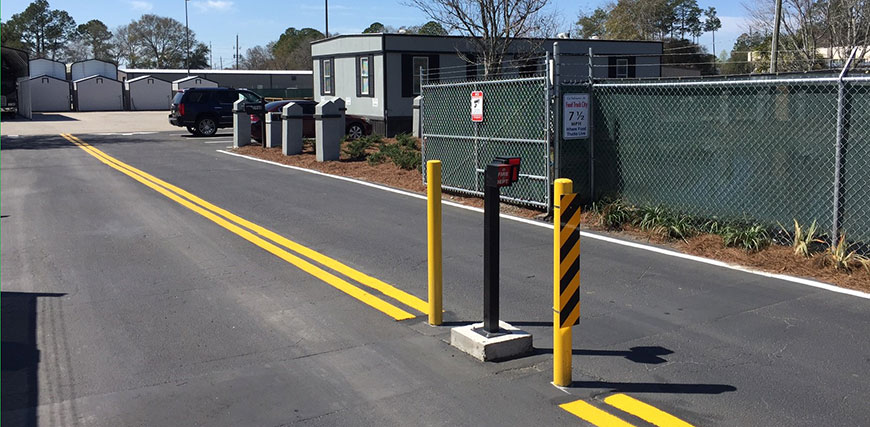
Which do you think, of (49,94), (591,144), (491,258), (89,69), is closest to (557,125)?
(591,144)

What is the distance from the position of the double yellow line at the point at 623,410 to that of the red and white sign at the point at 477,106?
7.55 metres

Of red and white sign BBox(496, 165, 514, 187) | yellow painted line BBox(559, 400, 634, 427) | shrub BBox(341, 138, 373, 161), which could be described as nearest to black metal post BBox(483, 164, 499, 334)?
red and white sign BBox(496, 165, 514, 187)

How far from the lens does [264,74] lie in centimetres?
7069

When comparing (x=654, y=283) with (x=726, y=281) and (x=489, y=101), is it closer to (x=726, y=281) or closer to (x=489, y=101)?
(x=726, y=281)

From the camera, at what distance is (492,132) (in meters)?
11.6

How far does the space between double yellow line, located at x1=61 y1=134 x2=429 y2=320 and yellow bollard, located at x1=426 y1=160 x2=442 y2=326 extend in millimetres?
351

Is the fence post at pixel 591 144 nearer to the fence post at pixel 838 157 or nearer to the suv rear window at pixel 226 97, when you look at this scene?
the fence post at pixel 838 157

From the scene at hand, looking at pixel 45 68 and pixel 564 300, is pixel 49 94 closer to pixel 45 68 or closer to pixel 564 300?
pixel 45 68

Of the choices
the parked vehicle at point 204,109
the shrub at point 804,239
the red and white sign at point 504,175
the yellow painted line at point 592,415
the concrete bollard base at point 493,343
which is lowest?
the yellow painted line at point 592,415

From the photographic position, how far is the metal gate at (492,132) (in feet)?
34.9

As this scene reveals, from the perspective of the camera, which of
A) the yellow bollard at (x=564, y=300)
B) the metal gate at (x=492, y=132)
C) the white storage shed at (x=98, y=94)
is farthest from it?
the white storage shed at (x=98, y=94)

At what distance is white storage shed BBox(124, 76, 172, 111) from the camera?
63.7 meters

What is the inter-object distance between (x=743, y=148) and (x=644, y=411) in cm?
539

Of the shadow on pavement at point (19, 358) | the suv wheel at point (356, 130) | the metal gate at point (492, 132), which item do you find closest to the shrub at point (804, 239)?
the metal gate at point (492, 132)
